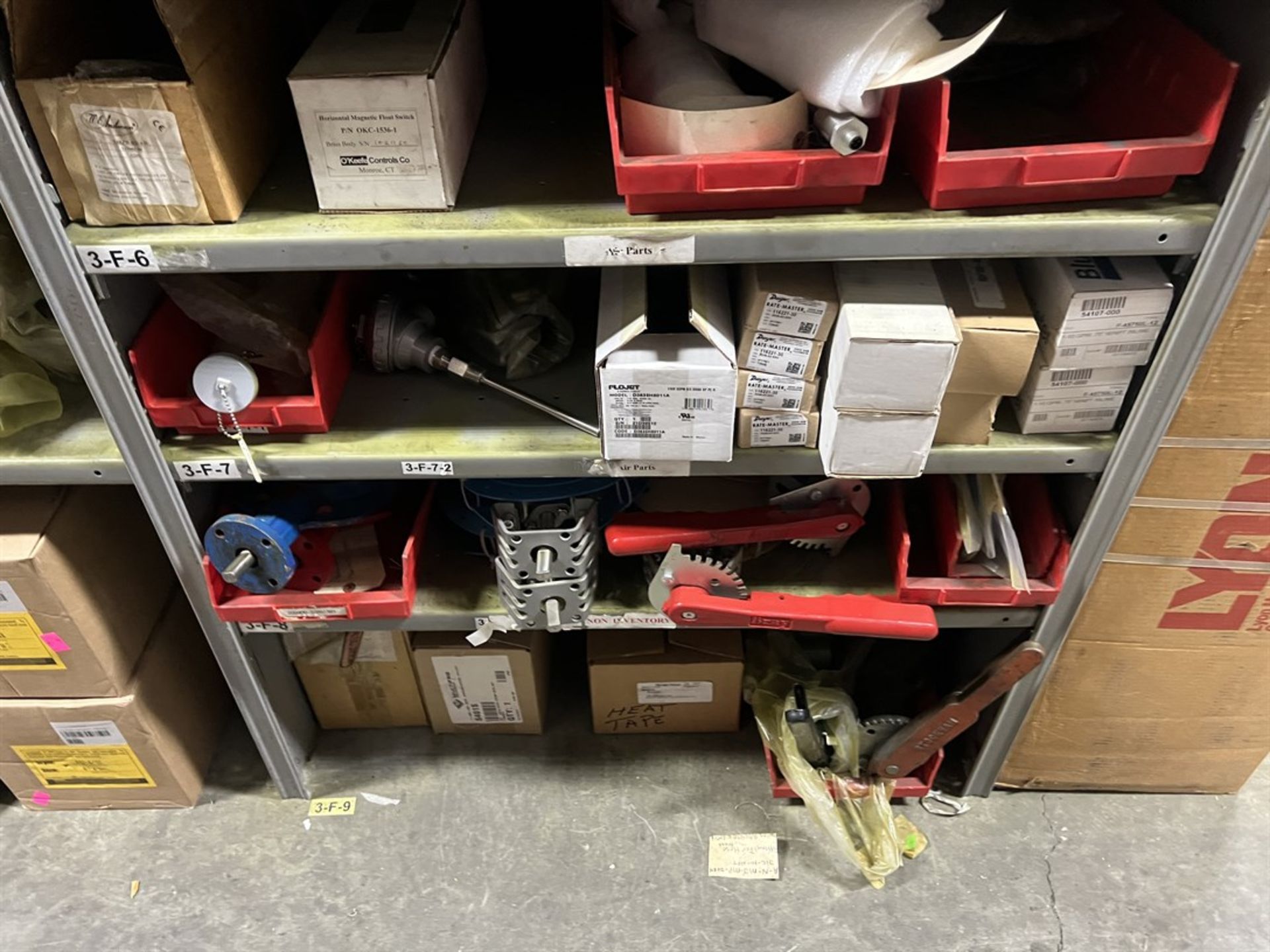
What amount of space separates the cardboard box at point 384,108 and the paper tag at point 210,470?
35 centimetres

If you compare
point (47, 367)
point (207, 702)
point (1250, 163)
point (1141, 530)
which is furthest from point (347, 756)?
point (1250, 163)

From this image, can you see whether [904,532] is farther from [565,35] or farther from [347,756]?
[347,756]

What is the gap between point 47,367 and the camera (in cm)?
120

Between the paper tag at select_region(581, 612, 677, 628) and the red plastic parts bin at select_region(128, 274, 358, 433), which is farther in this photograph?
the paper tag at select_region(581, 612, 677, 628)

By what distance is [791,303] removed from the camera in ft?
3.27

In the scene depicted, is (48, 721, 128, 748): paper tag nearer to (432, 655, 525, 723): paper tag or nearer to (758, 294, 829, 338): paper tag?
(432, 655, 525, 723): paper tag

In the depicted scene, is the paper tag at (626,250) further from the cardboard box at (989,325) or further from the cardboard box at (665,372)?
the cardboard box at (989,325)

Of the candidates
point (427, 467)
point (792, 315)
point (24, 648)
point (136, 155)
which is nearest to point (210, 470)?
point (427, 467)

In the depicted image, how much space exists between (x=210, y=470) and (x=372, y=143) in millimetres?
466

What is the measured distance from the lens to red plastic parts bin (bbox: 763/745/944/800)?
1.50m

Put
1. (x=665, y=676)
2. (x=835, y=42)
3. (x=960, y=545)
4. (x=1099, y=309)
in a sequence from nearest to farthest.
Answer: (x=835, y=42), (x=1099, y=309), (x=960, y=545), (x=665, y=676)

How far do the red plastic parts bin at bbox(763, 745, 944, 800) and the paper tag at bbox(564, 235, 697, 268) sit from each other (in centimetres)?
92

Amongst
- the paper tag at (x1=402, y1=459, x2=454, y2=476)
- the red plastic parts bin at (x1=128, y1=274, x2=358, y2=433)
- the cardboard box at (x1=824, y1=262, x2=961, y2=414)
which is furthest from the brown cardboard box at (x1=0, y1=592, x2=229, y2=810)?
the cardboard box at (x1=824, y1=262, x2=961, y2=414)

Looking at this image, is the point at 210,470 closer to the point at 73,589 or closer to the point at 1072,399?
the point at 73,589
